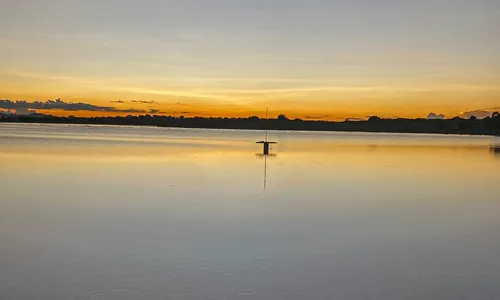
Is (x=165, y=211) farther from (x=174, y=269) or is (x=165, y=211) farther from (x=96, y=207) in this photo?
(x=174, y=269)

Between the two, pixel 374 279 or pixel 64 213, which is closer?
pixel 374 279

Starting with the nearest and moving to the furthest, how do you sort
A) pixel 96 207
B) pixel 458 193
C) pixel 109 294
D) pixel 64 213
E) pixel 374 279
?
1. pixel 109 294
2. pixel 374 279
3. pixel 64 213
4. pixel 96 207
5. pixel 458 193

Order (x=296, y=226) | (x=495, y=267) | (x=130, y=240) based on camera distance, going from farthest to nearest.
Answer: (x=296, y=226) → (x=130, y=240) → (x=495, y=267)

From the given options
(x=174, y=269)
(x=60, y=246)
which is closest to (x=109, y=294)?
(x=174, y=269)

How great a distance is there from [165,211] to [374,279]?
6.05 m

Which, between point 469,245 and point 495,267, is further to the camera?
point 469,245

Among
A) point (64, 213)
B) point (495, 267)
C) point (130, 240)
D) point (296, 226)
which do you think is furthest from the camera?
point (64, 213)

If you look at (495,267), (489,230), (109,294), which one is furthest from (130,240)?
(489,230)

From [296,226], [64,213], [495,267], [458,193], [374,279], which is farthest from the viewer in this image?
[458,193]

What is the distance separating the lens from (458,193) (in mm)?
17500

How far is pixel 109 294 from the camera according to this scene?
241 inches

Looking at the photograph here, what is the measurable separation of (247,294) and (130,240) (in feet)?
10.7

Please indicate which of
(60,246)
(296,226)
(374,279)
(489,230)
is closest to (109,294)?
(60,246)

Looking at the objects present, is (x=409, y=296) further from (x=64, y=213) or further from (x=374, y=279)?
(x=64, y=213)
